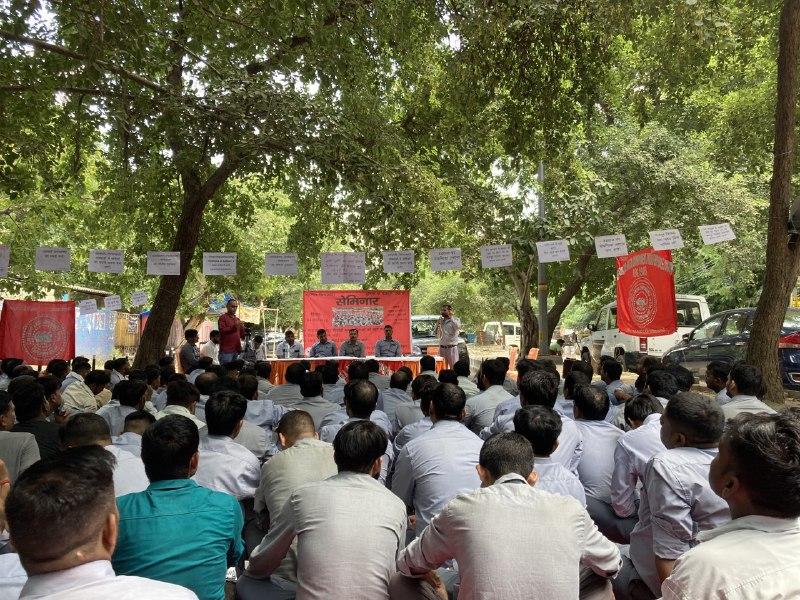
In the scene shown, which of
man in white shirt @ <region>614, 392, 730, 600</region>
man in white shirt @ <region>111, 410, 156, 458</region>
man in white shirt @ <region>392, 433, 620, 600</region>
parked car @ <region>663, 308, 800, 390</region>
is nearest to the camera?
man in white shirt @ <region>392, 433, 620, 600</region>

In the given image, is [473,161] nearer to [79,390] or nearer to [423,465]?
[79,390]

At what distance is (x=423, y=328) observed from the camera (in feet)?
75.9

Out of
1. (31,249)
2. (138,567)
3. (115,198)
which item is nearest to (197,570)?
(138,567)

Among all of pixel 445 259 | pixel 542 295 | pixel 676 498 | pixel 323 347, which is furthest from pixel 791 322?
pixel 676 498

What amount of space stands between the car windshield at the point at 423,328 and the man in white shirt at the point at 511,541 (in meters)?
19.6

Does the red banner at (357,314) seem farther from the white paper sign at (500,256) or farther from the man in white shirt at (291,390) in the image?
the man in white shirt at (291,390)

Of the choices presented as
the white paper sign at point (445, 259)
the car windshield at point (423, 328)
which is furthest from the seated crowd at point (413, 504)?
the car windshield at point (423, 328)

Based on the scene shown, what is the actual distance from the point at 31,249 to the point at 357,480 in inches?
569

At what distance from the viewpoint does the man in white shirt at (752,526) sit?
1684mm

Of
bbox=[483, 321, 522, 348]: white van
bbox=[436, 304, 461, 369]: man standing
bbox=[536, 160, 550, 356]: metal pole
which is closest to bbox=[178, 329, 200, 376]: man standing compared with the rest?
bbox=[436, 304, 461, 369]: man standing

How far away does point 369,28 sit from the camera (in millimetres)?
10602

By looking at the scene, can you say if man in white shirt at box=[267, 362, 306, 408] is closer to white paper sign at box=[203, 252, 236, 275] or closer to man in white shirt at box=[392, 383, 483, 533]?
man in white shirt at box=[392, 383, 483, 533]

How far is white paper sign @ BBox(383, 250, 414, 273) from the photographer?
11.5 meters

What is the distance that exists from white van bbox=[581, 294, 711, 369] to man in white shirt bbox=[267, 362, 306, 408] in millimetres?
11117
